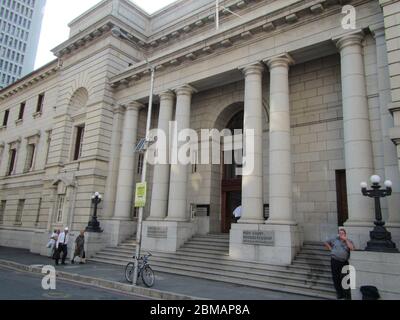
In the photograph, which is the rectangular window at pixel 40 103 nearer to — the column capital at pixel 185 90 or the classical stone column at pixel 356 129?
the column capital at pixel 185 90

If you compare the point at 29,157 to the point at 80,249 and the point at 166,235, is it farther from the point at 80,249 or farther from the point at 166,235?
the point at 166,235

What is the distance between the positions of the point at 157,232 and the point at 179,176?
10.7 ft

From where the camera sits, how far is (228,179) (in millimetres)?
20875

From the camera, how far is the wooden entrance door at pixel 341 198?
50.4ft

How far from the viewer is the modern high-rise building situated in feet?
331

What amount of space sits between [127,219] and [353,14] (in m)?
16.3

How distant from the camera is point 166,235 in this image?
17.8m

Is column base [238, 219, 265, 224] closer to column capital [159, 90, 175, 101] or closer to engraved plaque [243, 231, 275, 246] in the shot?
engraved plaque [243, 231, 275, 246]

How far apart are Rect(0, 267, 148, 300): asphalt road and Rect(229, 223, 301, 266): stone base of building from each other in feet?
18.5

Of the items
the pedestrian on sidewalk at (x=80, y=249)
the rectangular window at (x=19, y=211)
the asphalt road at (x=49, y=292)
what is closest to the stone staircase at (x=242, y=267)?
the pedestrian on sidewalk at (x=80, y=249)

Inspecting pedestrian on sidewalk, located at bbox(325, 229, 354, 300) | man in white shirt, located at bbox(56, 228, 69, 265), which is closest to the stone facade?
pedestrian on sidewalk, located at bbox(325, 229, 354, 300)

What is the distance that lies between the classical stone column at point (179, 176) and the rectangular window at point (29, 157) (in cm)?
1808
